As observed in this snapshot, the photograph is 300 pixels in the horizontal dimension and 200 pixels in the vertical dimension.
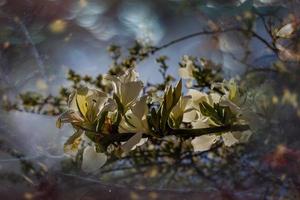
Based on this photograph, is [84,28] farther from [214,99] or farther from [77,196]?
[214,99]

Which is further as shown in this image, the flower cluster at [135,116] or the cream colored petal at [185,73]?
the cream colored petal at [185,73]

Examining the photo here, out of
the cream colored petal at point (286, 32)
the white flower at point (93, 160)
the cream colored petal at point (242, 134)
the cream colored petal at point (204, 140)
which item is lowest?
the white flower at point (93, 160)

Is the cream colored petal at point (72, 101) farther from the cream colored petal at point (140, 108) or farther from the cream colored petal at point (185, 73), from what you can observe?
the cream colored petal at point (185, 73)

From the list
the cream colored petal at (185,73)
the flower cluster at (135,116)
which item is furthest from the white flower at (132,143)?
the cream colored petal at (185,73)

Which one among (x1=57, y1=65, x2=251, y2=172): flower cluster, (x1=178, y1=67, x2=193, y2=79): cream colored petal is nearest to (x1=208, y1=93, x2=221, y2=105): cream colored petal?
(x1=57, y1=65, x2=251, y2=172): flower cluster

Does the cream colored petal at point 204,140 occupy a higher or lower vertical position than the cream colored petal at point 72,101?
lower

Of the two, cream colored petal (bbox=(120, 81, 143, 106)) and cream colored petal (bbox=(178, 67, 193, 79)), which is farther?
cream colored petal (bbox=(178, 67, 193, 79))

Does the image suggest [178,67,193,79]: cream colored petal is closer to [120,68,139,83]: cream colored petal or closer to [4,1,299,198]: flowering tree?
[4,1,299,198]: flowering tree
